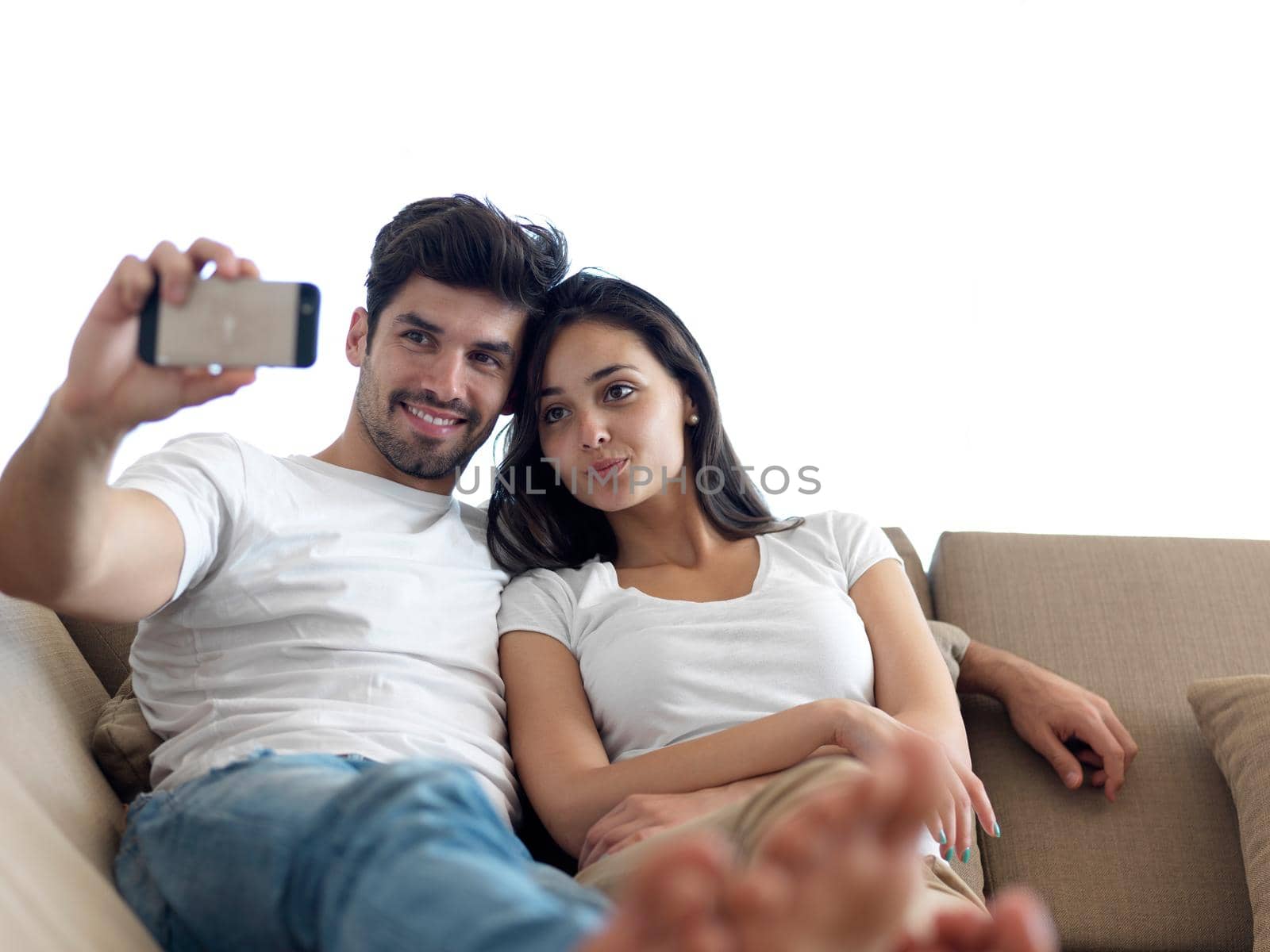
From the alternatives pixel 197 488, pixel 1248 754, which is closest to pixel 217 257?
pixel 197 488

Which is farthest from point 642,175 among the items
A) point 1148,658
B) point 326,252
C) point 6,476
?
point 6,476

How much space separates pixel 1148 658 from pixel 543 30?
2239 mm

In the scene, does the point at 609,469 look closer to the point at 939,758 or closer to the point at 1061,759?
the point at 939,758

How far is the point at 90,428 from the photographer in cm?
90

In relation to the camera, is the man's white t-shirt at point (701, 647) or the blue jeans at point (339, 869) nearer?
the blue jeans at point (339, 869)

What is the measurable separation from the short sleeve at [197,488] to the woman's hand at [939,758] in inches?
30.1

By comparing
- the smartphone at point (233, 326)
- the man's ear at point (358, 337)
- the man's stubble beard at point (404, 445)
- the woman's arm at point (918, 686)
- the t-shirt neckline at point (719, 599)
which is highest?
the smartphone at point (233, 326)

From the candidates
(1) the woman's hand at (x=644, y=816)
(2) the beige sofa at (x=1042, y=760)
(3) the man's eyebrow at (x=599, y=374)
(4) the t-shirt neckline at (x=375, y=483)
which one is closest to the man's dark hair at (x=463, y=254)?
(3) the man's eyebrow at (x=599, y=374)

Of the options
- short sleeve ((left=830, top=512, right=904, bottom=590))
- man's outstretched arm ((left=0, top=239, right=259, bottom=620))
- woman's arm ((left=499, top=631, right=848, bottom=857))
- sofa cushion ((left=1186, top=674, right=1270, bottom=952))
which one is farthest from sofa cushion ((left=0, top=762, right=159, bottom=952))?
sofa cushion ((left=1186, top=674, right=1270, bottom=952))

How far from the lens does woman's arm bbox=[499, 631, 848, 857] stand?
124cm

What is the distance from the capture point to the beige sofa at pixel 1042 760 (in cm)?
108

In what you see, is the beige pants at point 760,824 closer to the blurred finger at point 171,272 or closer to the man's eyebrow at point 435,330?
the blurred finger at point 171,272

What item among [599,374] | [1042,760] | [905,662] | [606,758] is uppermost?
[599,374]

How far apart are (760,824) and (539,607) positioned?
75 centimetres
